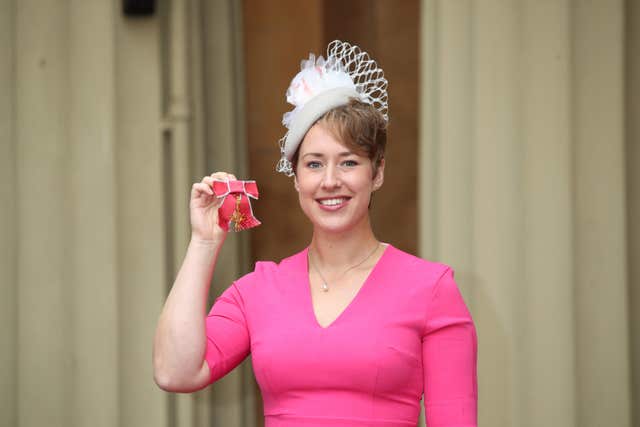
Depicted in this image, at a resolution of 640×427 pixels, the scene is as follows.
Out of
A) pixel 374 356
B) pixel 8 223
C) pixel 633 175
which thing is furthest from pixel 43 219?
pixel 633 175

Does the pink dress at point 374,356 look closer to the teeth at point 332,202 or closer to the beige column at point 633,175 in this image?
the teeth at point 332,202

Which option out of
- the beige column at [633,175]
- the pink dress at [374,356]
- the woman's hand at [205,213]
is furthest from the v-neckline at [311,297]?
the beige column at [633,175]

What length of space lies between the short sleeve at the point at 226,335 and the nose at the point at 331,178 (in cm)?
33

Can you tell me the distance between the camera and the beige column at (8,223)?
2771 mm

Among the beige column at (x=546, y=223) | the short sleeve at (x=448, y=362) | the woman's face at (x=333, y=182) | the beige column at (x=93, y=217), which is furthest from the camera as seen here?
the beige column at (x=93, y=217)

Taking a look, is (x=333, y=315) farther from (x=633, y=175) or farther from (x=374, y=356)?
(x=633, y=175)

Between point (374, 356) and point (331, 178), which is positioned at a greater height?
point (331, 178)

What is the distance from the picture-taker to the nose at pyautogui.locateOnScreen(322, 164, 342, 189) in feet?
5.40

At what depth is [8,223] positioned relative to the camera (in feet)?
9.12

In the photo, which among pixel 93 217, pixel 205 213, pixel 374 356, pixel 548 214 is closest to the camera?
pixel 374 356

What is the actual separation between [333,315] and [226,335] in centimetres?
24

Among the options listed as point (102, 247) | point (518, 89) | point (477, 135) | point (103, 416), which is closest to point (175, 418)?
point (103, 416)

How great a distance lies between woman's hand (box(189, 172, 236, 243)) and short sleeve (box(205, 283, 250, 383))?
0.17 meters

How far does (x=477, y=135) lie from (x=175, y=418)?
143cm
